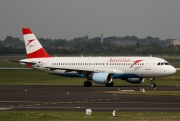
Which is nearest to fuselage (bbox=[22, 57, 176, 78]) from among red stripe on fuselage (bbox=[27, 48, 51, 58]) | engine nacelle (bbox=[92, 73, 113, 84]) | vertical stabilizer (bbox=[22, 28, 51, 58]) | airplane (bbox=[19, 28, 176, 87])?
airplane (bbox=[19, 28, 176, 87])

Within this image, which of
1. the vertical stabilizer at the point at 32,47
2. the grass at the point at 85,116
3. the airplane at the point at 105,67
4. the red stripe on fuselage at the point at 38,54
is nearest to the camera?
the grass at the point at 85,116

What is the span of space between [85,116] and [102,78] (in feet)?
123

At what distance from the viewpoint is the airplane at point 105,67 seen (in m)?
73.0

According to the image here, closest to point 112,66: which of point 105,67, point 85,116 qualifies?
point 105,67

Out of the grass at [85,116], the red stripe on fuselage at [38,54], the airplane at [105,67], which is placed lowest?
the grass at [85,116]

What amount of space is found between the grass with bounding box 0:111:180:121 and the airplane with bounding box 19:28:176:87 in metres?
35.5

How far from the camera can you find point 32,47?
270 ft

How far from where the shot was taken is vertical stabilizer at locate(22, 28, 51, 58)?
81.7m

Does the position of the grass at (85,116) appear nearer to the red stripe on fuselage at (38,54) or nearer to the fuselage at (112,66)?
the fuselage at (112,66)

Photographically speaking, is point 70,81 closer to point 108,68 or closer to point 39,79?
point 39,79

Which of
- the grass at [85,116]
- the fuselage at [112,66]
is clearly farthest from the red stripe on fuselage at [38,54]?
the grass at [85,116]

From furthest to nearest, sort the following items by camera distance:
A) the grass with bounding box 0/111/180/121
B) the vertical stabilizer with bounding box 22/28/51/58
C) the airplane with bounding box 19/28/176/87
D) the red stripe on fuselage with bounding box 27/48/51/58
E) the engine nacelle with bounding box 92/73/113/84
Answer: the vertical stabilizer with bounding box 22/28/51/58 → the red stripe on fuselage with bounding box 27/48/51/58 → the airplane with bounding box 19/28/176/87 → the engine nacelle with bounding box 92/73/113/84 → the grass with bounding box 0/111/180/121

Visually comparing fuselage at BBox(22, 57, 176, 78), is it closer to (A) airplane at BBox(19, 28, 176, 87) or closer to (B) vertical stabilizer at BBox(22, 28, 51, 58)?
(A) airplane at BBox(19, 28, 176, 87)

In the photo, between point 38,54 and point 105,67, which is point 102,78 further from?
point 38,54
